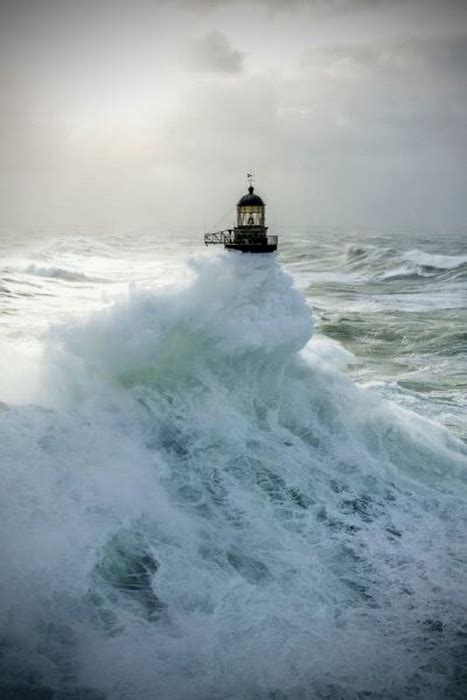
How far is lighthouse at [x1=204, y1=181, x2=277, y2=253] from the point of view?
14.9 metres

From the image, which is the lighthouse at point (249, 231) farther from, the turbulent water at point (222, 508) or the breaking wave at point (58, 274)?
the breaking wave at point (58, 274)

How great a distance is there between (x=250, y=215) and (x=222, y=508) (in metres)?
8.01

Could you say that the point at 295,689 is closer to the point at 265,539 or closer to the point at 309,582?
the point at 309,582

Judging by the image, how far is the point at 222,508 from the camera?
425 inches

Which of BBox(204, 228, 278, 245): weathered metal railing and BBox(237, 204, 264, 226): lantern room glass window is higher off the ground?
BBox(237, 204, 264, 226): lantern room glass window

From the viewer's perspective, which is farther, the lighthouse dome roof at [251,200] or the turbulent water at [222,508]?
the lighthouse dome roof at [251,200]

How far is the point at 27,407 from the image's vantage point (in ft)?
38.4

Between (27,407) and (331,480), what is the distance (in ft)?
22.0

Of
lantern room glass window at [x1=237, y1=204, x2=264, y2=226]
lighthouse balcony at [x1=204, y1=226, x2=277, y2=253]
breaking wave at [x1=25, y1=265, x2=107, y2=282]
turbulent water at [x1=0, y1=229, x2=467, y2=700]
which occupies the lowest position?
turbulent water at [x1=0, y1=229, x2=467, y2=700]

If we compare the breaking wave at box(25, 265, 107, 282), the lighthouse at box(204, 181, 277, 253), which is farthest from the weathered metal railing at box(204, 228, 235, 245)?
the breaking wave at box(25, 265, 107, 282)

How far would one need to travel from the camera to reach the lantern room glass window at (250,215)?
Answer: 1498 cm

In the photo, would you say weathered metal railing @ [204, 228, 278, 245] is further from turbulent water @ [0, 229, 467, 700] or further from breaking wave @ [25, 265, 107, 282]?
breaking wave @ [25, 265, 107, 282]

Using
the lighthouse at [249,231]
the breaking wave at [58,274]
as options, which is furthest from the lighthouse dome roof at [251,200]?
the breaking wave at [58,274]

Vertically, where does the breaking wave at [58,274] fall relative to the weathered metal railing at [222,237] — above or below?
below
